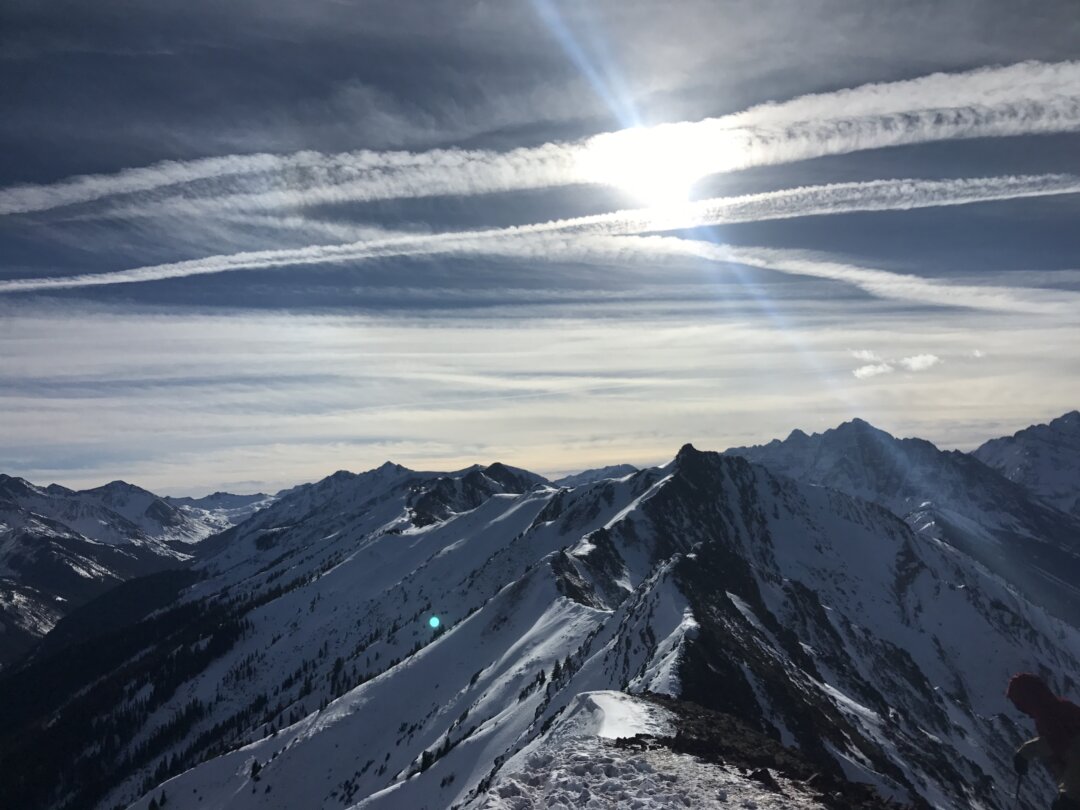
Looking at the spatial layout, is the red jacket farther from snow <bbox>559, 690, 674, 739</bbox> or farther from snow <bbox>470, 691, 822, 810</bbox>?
snow <bbox>559, 690, 674, 739</bbox>

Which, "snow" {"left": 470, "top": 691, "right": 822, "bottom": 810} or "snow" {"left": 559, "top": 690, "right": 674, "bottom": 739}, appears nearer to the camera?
"snow" {"left": 470, "top": 691, "right": 822, "bottom": 810}

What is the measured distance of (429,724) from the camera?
106188 mm

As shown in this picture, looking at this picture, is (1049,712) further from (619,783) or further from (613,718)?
(613,718)

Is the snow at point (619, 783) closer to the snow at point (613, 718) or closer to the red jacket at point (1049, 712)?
the snow at point (613, 718)

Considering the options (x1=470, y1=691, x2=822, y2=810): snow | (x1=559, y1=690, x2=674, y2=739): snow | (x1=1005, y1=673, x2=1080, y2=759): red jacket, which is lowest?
(x1=559, y1=690, x2=674, y2=739): snow

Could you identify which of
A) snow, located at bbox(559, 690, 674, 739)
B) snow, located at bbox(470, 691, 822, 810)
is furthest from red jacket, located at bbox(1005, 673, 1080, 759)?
snow, located at bbox(559, 690, 674, 739)

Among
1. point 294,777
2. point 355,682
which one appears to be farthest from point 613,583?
point 294,777

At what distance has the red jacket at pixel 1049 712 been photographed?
1788 cm

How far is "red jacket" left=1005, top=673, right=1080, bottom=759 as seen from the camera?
58.6 ft

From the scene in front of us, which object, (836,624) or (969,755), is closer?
(969,755)

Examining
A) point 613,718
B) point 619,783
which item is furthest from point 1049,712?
point 613,718

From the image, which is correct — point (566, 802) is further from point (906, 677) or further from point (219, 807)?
point (906, 677)

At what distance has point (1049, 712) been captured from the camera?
18.1 m

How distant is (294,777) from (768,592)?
10945cm
